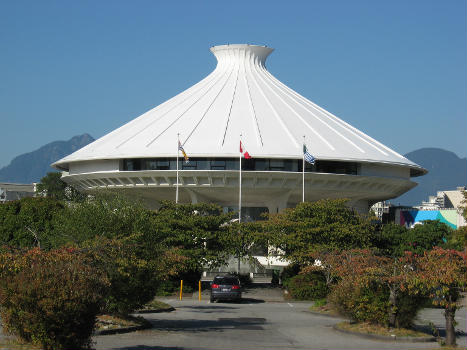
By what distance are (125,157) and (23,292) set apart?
42917mm

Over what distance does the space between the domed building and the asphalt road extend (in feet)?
84.6

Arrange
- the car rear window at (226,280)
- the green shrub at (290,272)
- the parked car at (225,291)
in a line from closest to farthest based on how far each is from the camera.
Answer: the parked car at (225,291) < the car rear window at (226,280) < the green shrub at (290,272)

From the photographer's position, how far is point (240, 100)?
67375mm

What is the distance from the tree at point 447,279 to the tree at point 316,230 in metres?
21.5

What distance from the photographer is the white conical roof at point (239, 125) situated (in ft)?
192

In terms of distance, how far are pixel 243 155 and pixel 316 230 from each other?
13.4 meters

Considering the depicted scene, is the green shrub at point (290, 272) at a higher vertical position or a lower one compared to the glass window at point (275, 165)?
lower

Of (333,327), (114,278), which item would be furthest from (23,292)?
(333,327)

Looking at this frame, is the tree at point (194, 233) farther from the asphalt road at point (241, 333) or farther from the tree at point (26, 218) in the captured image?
the asphalt road at point (241, 333)

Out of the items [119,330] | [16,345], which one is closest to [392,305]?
[119,330]

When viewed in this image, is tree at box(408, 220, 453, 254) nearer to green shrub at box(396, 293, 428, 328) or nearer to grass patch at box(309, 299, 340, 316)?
grass patch at box(309, 299, 340, 316)

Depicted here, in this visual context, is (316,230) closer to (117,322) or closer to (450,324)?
(117,322)

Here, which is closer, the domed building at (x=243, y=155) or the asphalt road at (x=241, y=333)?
the asphalt road at (x=241, y=333)

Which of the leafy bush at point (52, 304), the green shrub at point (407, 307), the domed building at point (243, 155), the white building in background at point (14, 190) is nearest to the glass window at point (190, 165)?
the domed building at point (243, 155)
